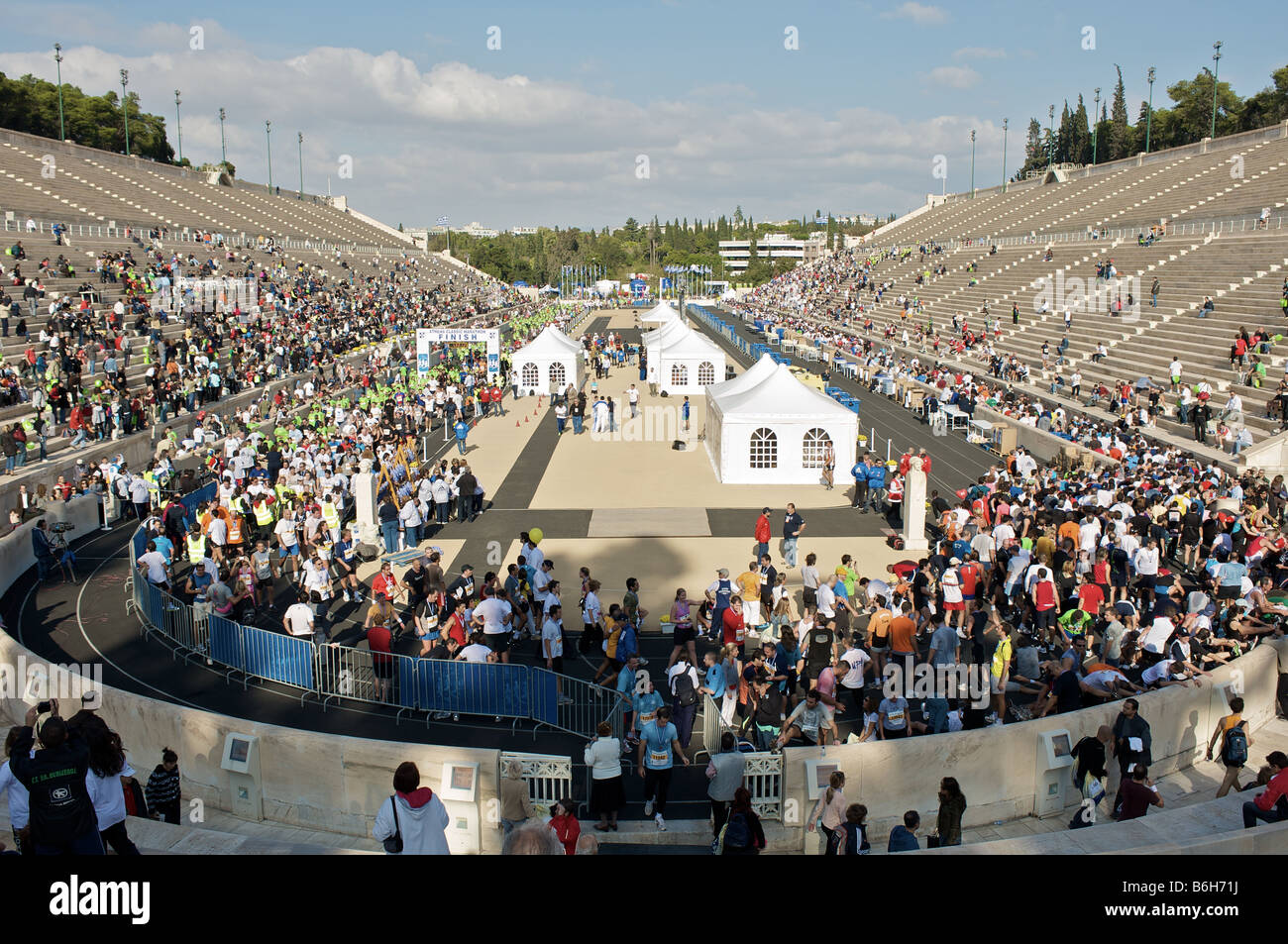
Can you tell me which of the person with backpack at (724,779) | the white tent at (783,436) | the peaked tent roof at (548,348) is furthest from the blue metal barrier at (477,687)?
the peaked tent roof at (548,348)

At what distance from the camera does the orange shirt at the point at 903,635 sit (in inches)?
444

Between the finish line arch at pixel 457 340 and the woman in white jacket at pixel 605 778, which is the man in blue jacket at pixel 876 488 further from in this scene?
the finish line arch at pixel 457 340

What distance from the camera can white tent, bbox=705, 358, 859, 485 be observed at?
23078 millimetres

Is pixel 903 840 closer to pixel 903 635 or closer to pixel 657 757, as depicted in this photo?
pixel 657 757

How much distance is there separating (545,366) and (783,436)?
58.3ft

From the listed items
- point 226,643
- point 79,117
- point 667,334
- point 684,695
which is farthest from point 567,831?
point 79,117

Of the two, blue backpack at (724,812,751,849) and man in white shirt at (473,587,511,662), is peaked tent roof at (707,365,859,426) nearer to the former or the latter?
man in white shirt at (473,587,511,662)

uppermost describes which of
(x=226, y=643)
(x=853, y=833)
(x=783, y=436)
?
(x=783, y=436)

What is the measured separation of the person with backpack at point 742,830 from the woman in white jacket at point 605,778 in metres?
1.35

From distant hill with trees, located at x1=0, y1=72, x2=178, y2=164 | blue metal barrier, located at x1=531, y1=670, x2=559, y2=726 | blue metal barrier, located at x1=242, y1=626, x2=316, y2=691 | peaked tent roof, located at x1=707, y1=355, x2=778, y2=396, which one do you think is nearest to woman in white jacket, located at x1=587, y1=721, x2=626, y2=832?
blue metal barrier, located at x1=531, y1=670, x2=559, y2=726

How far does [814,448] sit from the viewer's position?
23.4m
